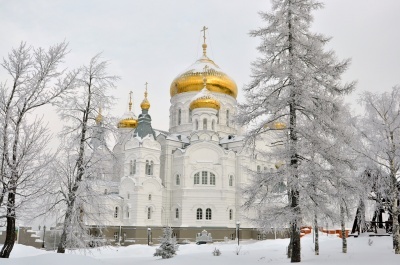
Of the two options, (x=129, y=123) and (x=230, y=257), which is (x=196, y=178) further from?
(x=230, y=257)

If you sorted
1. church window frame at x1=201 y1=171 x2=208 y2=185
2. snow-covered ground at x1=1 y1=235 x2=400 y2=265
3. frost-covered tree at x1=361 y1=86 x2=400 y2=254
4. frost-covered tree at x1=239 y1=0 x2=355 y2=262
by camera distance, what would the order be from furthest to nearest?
church window frame at x1=201 y1=171 x2=208 y2=185 → frost-covered tree at x1=361 y1=86 x2=400 y2=254 → frost-covered tree at x1=239 y1=0 x2=355 y2=262 → snow-covered ground at x1=1 y1=235 x2=400 y2=265

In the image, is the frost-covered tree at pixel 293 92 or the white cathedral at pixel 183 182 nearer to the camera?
the frost-covered tree at pixel 293 92

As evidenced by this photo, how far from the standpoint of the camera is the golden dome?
42094 mm

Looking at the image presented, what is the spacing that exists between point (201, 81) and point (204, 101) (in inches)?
188

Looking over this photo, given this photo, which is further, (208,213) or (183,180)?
(183,180)

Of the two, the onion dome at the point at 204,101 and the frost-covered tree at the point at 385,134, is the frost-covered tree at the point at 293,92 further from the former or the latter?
the onion dome at the point at 204,101

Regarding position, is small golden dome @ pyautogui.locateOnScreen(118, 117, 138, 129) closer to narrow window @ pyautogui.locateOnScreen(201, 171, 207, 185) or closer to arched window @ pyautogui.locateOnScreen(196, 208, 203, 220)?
narrow window @ pyautogui.locateOnScreen(201, 171, 207, 185)

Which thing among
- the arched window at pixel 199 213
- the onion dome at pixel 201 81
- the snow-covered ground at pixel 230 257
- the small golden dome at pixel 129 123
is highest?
the onion dome at pixel 201 81

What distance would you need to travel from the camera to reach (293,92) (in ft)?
48.8

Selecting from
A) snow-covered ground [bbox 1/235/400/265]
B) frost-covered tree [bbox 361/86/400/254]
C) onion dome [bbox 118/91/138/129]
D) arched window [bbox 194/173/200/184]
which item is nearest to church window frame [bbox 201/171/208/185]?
arched window [bbox 194/173/200/184]

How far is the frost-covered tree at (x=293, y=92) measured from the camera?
14.6m

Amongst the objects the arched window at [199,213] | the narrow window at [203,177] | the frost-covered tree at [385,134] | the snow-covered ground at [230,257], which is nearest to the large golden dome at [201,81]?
the narrow window at [203,177]

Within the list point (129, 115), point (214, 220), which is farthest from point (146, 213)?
point (129, 115)

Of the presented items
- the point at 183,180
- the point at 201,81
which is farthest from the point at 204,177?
the point at 201,81
